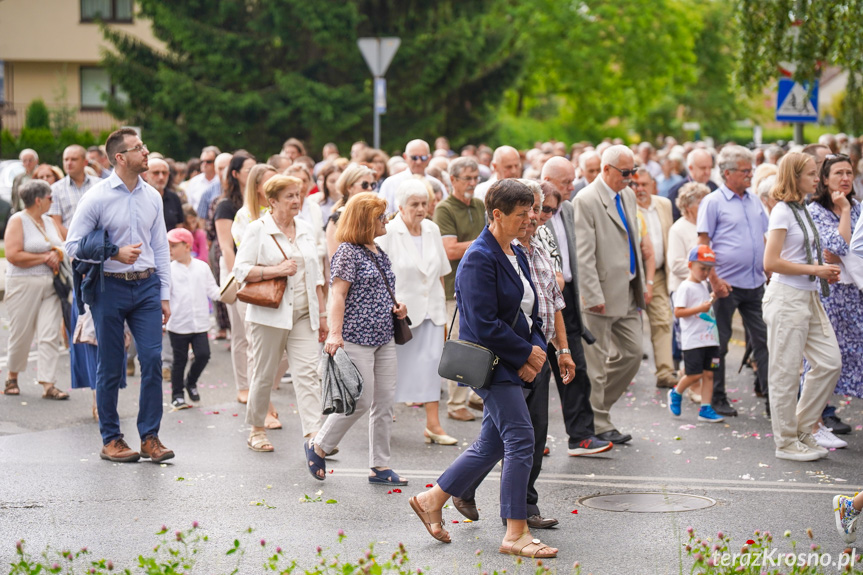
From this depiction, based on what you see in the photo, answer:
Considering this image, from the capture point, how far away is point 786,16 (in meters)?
14.7

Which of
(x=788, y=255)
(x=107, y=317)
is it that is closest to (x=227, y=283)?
(x=107, y=317)

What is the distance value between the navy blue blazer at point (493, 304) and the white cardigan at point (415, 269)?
261cm

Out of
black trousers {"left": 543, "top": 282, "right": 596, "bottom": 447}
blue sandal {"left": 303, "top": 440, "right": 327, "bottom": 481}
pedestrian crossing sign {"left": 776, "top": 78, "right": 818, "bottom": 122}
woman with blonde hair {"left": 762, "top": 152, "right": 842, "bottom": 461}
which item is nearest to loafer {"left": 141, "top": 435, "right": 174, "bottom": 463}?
blue sandal {"left": 303, "top": 440, "right": 327, "bottom": 481}

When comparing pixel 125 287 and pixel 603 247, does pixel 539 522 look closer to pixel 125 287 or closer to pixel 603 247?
pixel 603 247

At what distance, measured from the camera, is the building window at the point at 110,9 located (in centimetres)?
4444

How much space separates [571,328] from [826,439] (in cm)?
215

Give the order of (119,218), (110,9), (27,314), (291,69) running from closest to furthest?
(119,218) < (27,314) < (291,69) < (110,9)

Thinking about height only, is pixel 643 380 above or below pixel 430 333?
below

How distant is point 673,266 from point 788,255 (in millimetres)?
2707

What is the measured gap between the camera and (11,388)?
1071 centimetres

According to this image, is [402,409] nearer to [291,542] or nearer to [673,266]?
[673,266]

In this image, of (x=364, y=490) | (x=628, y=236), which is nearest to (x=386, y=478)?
(x=364, y=490)

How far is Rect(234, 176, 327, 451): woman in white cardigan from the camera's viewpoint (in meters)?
8.44

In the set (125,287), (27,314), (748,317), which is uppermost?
(125,287)
